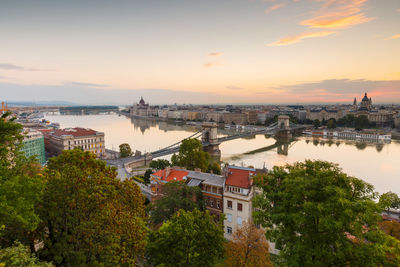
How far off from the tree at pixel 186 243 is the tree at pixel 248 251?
0.89 meters

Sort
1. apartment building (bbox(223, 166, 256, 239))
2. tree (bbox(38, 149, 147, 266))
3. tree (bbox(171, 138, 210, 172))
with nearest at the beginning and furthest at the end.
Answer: tree (bbox(38, 149, 147, 266)) → apartment building (bbox(223, 166, 256, 239)) → tree (bbox(171, 138, 210, 172))

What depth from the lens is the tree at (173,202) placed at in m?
13.6

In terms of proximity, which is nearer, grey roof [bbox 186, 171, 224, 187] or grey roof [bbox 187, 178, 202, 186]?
grey roof [bbox 186, 171, 224, 187]

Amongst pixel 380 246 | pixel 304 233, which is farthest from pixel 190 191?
pixel 380 246

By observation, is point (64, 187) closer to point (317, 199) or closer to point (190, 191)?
point (317, 199)

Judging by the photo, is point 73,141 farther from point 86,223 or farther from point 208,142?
point 86,223

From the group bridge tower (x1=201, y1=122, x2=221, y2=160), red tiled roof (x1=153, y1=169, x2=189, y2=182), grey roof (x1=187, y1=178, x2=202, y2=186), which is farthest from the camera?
bridge tower (x1=201, y1=122, x2=221, y2=160)

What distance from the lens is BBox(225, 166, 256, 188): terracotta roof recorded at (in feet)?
48.3

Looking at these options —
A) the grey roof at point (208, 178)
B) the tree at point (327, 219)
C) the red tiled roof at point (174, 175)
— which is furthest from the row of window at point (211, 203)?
the tree at point (327, 219)

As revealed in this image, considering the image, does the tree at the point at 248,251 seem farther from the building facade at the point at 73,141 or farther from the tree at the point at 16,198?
the building facade at the point at 73,141

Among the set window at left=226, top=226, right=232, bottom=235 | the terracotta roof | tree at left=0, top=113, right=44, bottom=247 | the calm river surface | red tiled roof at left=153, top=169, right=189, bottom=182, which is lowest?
the calm river surface

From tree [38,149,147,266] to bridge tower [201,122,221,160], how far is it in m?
38.2

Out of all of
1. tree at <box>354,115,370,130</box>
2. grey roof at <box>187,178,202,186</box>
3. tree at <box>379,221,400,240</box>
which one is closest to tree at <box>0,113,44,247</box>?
grey roof at <box>187,178,202,186</box>

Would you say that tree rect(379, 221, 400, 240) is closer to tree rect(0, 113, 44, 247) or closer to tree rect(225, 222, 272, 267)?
tree rect(225, 222, 272, 267)
